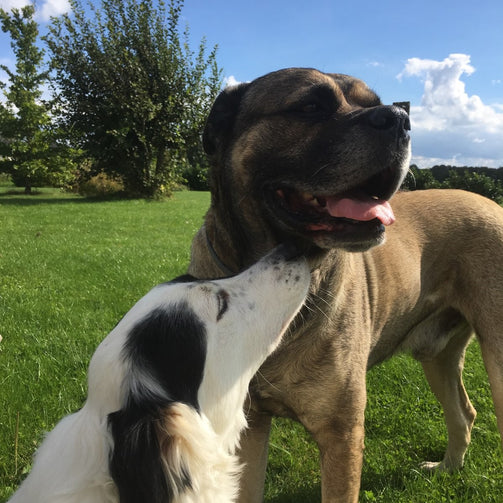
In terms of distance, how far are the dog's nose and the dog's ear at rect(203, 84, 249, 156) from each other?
2.66 feet

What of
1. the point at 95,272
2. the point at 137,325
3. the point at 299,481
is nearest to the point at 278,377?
the point at 137,325

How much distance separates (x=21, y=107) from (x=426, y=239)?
25973mm

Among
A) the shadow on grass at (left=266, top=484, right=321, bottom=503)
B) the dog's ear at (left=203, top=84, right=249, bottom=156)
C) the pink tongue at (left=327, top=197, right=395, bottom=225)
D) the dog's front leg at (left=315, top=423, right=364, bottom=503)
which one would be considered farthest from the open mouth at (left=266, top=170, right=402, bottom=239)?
the shadow on grass at (left=266, top=484, right=321, bottom=503)

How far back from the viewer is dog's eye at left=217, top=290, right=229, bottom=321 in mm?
2125

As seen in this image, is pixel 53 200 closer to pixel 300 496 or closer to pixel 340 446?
pixel 300 496

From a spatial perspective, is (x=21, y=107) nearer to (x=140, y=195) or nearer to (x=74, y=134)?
(x=74, y=134)

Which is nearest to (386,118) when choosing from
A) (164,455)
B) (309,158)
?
(309,158)

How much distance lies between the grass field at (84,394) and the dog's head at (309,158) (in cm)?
174

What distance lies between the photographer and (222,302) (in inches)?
84.1

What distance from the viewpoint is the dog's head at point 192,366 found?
5.10 feet

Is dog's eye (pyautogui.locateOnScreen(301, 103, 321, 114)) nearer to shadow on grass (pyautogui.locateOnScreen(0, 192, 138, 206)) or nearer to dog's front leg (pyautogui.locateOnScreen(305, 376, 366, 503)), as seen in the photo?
dog's front leg (pyautogui.locateOnScreen(305, 376, 366, 503))

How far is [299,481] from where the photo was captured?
290 cm

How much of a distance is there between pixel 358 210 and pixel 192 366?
1019mm

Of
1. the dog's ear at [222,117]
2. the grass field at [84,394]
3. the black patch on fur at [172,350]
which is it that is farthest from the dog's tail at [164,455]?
the dog's ear at [222,117]
